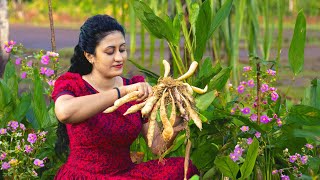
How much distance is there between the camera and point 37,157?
3.83 metres

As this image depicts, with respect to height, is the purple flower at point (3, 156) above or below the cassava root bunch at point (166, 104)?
below

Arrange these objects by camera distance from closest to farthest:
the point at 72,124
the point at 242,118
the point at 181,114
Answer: the point at 181,114 < the point at 72,124 < the point at 242,118

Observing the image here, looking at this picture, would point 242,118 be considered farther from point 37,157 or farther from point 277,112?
point 37,157

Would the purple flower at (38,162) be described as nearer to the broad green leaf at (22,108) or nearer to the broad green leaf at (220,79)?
the broad green leaf at (22,108)

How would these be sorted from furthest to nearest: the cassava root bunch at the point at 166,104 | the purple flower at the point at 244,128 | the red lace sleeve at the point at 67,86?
the purple flower at the point at 244,128, the red lace sleeve at the point at 67,86, the cassava root bunch at the point at 166,104

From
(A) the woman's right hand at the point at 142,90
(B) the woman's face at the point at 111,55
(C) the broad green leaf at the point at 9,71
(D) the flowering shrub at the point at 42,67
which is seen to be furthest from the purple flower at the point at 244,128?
(C) the broad green leaf at the point at 9,71

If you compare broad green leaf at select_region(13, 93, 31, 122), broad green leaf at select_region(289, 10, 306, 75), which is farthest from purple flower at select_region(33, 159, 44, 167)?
broad green leaf at select_region(289, 10, 306, 75)

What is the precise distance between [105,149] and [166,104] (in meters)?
0.47

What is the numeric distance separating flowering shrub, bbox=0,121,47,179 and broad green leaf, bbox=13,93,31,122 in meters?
0.05

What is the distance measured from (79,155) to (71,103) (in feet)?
1.15

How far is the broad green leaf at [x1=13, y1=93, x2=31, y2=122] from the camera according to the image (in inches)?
158

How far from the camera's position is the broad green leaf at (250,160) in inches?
130

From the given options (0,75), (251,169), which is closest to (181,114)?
(251,169)

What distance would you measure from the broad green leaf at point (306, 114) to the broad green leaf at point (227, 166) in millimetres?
307
